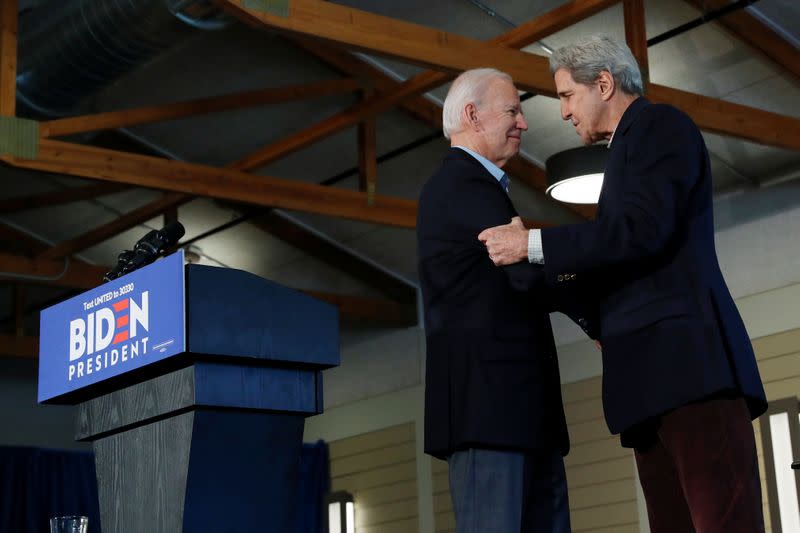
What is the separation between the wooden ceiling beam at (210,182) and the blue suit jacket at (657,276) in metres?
5.19

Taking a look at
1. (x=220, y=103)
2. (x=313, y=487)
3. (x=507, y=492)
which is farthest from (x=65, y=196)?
(x=507, y=492)

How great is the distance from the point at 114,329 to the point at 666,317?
996mm

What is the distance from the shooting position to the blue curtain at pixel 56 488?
10880mm

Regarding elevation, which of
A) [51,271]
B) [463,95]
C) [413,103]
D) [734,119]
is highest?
[413,103]

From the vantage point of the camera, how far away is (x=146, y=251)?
250cm

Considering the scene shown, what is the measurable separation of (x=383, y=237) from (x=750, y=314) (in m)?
3.20

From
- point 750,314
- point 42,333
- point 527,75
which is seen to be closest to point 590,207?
point 750,314

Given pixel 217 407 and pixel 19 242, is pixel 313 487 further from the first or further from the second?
pixel 217 407

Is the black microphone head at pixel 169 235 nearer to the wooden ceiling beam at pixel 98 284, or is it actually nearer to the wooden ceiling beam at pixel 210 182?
Result: the wooden ceiling beam at pixel 210 182

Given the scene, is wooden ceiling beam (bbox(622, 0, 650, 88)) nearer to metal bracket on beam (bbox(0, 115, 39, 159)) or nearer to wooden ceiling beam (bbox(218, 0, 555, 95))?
wooden ceiling beam (bbox(218, 0, 555, 95))

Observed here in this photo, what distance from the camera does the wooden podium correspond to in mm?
2199

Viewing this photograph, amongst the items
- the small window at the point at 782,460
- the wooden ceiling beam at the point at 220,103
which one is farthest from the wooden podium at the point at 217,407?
the small window at the point at 782,460

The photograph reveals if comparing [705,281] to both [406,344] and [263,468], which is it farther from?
[406,344]

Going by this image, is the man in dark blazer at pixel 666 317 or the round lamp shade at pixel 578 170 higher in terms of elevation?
the round lamp shade at pixel 578 170
